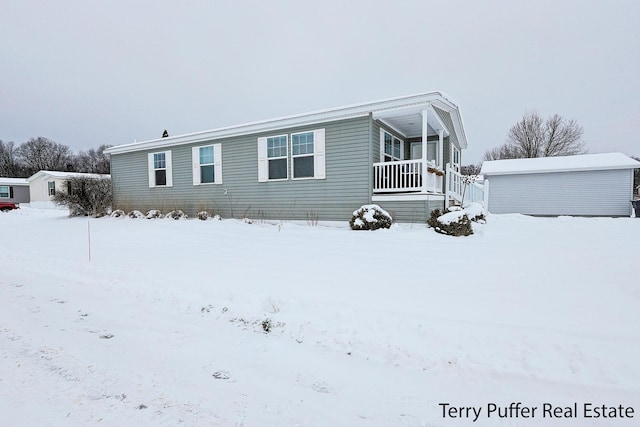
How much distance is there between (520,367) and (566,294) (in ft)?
5.65

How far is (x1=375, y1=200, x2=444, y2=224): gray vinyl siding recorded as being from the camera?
8.48 meters

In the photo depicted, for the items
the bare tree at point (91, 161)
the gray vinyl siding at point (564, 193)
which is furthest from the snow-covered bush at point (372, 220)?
the bare tree at point (91, 161)

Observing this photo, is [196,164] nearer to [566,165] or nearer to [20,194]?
[566,165]

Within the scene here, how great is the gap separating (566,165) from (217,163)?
16.8m

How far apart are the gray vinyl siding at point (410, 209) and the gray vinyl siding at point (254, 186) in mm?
748

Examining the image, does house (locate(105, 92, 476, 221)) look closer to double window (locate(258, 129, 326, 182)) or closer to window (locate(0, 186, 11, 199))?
double window (locate(258, 129, 326, 182))

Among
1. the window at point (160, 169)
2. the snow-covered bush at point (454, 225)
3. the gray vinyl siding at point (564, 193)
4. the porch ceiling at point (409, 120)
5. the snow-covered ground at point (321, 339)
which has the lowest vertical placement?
the snow-covered ground at point (321, 339)

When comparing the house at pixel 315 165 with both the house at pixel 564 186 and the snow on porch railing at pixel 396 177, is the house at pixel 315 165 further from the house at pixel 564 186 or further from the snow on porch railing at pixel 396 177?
the house at pixel 564 186

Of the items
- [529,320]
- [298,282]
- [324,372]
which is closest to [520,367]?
[529,320]

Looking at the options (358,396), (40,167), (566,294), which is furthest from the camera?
(40,167)

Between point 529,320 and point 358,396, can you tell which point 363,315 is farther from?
point 529,320

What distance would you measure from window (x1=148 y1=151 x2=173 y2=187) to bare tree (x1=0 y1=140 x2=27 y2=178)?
51076 millimetres

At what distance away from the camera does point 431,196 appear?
8664mm

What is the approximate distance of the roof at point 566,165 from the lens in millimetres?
14492
